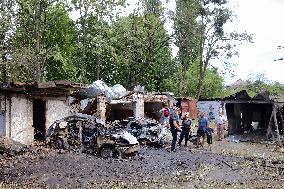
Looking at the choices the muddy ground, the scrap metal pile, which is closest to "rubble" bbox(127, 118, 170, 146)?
the scrap metal pile

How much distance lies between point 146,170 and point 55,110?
9.25 meters

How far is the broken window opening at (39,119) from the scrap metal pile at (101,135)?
306 centimetres

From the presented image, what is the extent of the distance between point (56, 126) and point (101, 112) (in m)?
7.04

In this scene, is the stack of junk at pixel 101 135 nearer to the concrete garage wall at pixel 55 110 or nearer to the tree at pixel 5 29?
the concrete garage wall at pixel 55 110

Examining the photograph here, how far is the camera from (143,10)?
39.7 m

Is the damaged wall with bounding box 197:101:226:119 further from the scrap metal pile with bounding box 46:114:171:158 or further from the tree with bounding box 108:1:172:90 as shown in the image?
the scrap metal pile with bounding box 46:114:171:158

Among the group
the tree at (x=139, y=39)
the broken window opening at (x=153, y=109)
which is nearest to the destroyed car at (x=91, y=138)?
the broken window opening at (x=153, y=109)

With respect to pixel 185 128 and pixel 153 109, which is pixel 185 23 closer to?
pixel 153 109

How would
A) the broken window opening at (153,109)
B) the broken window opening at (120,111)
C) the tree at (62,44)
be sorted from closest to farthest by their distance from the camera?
the broken window opening at (120,111) < the broken window opening at (153,109) < the tree at (62,44)

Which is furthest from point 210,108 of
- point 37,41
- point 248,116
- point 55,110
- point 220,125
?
point 55,110

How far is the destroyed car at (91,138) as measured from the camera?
53.6 feet

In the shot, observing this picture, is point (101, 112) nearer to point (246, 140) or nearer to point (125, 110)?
point (125, 110)

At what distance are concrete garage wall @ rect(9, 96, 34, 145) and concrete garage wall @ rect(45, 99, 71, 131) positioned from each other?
1.22 meters

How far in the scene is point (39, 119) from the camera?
882 inches
